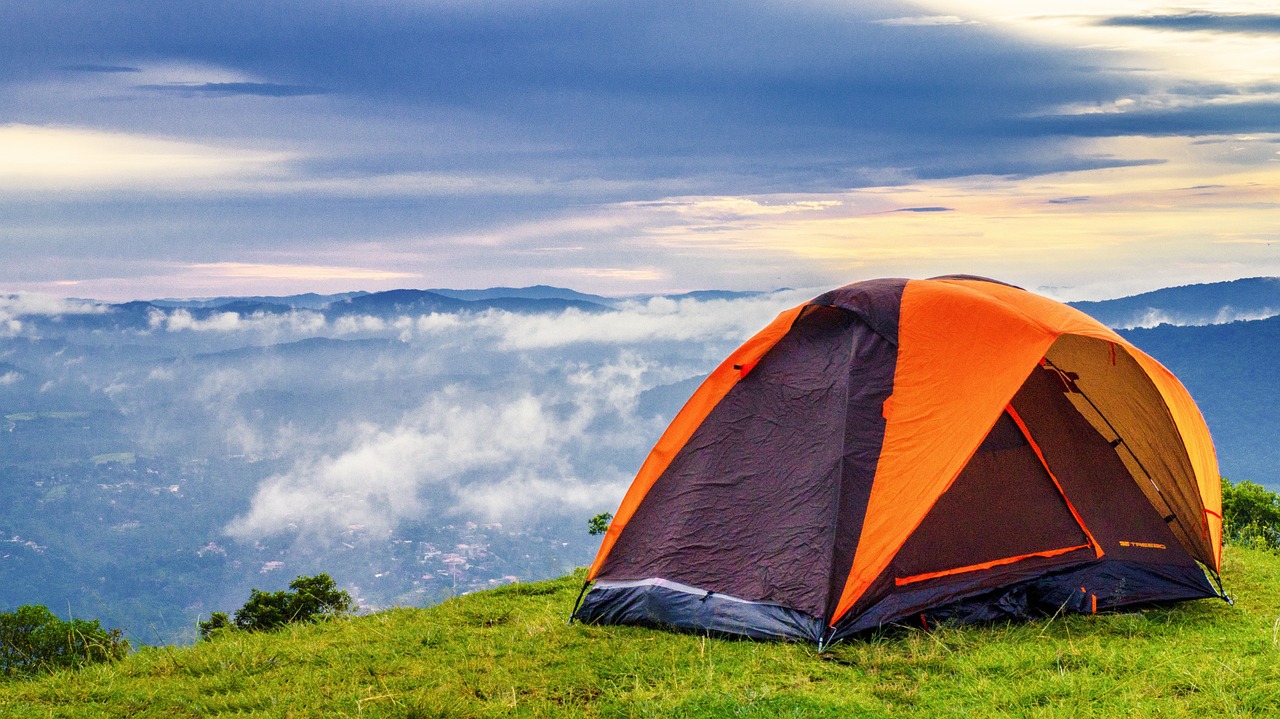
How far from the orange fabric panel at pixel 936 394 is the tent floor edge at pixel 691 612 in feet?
1.41

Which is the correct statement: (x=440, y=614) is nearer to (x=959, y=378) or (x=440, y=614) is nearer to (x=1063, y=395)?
(x=959, y=378)

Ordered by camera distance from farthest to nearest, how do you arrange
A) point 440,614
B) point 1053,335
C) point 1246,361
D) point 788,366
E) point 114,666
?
point 1246,361
point 440,614
point 788,366
point 1053,335
point 114,666

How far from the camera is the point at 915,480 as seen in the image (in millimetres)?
7707

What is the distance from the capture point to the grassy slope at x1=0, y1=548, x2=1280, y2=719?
6020 mm

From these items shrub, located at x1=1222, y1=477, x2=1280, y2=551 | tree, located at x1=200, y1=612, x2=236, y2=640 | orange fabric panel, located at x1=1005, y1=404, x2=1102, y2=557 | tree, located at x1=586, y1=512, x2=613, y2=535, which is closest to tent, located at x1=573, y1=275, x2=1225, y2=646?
orange fabric panel, located at x1=1005, y1=404, x2=1102, y2=557

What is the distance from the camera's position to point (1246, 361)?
161 meters

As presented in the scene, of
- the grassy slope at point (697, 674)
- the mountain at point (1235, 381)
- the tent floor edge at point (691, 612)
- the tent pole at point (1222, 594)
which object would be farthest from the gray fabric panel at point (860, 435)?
the mountain at point (1235, 381)

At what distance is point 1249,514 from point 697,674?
1218 centimetres

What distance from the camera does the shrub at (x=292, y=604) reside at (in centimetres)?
1117

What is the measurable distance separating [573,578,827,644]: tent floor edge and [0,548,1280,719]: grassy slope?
0.56 feet

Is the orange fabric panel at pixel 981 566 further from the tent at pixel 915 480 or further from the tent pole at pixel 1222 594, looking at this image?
the tent pole at pixel 1222 594

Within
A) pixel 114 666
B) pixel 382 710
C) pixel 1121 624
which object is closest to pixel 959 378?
pixel 1121 624

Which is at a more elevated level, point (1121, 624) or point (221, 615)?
point (1121, 624)

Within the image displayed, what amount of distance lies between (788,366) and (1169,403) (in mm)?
4009
